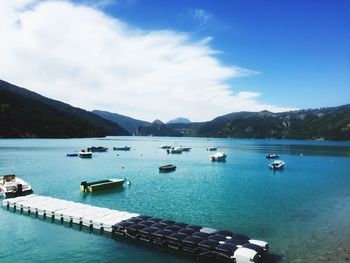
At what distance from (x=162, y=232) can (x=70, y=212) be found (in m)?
17.2

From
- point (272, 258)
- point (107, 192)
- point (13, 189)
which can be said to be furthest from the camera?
point (107, 192)

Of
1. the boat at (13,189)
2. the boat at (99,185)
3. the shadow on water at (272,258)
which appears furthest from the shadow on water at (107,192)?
the shadow on water at (272,258)

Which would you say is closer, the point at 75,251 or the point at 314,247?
the point at 75,251

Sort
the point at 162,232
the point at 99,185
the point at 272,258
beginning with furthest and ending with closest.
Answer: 1. the point at 99,185
2. the point at 162,232
3. the point at 272,258

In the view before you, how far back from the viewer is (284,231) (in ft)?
158

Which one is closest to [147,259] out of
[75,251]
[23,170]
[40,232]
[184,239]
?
[184,239]

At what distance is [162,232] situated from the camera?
4206 cm

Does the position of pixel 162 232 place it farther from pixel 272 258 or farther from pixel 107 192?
pixel 107 192

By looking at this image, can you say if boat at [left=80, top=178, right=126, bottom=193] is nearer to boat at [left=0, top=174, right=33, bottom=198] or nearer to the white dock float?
boat at [left=0, top=174, right=33, bottom=198]

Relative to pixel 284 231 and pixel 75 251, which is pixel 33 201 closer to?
pixel 75 251

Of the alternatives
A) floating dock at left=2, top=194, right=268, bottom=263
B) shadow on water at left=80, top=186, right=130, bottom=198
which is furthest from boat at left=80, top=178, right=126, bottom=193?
floating dock at left=2, top=194, right=268, bottom=263

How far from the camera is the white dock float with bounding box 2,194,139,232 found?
47344mm

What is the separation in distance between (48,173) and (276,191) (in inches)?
2651

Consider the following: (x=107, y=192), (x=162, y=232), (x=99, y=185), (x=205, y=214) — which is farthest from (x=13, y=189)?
(x=162, y=232)
